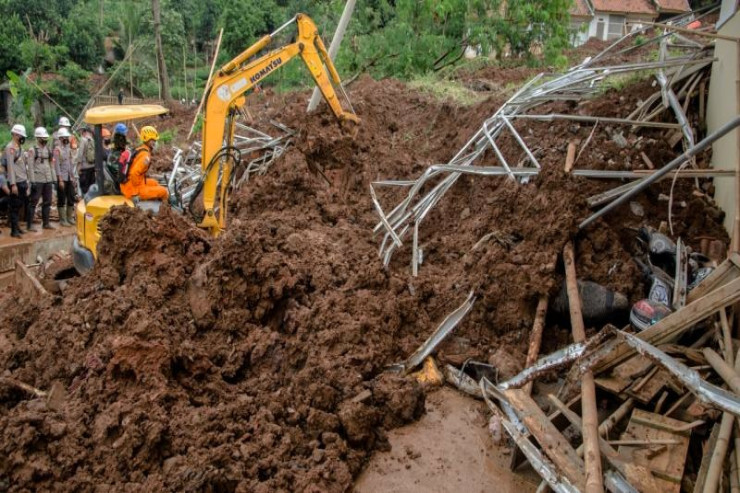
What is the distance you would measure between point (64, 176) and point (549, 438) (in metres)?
10.2

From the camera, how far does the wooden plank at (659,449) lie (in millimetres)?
3781

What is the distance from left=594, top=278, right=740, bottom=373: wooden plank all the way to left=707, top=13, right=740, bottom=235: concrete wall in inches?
61.6

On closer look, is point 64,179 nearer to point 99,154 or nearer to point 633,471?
point 99,154

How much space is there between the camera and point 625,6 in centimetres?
3394

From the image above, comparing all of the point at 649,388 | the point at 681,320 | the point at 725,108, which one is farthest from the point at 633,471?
the point at 725,108

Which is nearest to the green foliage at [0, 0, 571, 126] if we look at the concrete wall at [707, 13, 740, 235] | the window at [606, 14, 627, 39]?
the concrete wall at [707, 13, 740, 235]

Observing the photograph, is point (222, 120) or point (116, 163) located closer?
point (116, 163)

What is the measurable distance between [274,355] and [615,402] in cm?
294

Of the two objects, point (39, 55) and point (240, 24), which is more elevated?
point (240, 24)

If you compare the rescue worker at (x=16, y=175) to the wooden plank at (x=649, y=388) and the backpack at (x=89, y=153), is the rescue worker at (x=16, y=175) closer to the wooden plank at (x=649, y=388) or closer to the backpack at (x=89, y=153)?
the backpack at (x=89, y=153)

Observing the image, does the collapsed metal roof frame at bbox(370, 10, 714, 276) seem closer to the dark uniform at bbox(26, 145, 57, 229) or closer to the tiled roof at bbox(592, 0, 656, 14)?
the dark uniform at bbox(26, 145, 57, 229)

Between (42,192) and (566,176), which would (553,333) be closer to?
(566,176)

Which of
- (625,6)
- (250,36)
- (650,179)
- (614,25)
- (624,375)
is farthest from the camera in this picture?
(614,25)

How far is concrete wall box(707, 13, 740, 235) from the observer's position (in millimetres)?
5678
